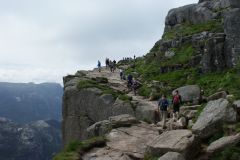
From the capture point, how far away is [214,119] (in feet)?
102

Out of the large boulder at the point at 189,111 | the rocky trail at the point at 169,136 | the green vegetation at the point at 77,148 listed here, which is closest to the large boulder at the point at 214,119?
the rocky trail at the point at 169,136

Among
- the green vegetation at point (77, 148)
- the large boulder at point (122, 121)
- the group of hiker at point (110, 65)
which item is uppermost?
the group of hiker at point (110, 65)

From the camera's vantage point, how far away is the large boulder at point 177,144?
1122 inches

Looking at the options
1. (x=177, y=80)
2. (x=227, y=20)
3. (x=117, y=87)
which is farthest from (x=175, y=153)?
(x=117, y=87)

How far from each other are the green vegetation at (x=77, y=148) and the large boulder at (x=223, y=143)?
10074 millimetres

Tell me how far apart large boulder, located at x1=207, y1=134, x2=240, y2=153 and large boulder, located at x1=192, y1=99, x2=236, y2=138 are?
6.96 feet

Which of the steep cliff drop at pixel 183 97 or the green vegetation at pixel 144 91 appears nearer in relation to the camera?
the steep cliff drop at pixel 183 97

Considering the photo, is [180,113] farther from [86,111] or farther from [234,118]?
[86,111]

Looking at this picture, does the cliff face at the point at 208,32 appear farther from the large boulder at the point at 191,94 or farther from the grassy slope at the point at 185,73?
the large boulder at the point at 191,94

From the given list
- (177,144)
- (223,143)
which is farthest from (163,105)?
(223,143)

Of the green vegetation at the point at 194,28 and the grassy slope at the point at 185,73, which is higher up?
the green vegetation at the point at 194,28

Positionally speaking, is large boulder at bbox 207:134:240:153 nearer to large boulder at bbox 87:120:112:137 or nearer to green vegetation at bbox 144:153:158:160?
green vegetation at bbox 144:153:158:160

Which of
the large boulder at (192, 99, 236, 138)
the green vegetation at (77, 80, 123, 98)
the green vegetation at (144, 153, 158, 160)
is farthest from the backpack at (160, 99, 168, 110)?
the green vegetation at (77, 80, 123, 98)

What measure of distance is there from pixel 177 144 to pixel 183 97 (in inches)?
840
